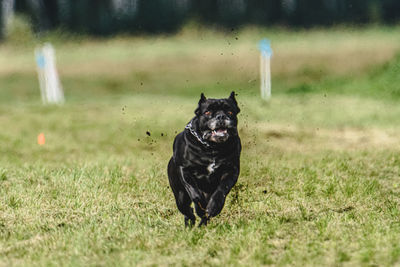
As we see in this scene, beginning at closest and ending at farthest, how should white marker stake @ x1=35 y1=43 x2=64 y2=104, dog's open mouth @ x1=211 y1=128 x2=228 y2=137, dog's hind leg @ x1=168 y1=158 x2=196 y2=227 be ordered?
dog's open mouth @ x1=211 y1=128 x2=228 y2=137
dog's hind leg @ x1=168 y1=158 x2=196 y2=227
white marker stake @ x1=35 y1=43 x2=64 y2=104

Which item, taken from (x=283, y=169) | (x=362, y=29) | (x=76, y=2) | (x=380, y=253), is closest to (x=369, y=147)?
(x=283, y=169)

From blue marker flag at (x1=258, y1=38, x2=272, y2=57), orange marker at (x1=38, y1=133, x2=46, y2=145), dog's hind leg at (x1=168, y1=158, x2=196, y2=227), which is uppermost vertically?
blue marker flag at (x1=258, y1=38, x2=272, y2=57)

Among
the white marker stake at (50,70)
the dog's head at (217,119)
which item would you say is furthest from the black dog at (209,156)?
the white marker stake at (50,70)

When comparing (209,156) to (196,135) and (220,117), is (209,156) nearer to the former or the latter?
(196,135)

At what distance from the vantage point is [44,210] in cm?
639

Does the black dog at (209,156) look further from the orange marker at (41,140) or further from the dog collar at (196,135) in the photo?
the orange marker at (41,140)

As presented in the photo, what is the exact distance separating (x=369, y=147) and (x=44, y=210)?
25.7ft

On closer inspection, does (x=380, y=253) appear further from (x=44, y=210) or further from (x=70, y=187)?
(x=70, y=187)

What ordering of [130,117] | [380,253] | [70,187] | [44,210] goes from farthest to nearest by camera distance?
1. [130,117]
2. [70,187]
3. [44,210]
4. [380,253]

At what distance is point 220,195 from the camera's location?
17.4 feet

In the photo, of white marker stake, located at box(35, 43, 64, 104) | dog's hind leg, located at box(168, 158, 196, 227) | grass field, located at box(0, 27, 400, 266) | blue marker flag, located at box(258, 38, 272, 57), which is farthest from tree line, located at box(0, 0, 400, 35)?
dog's hind leg, located at box(168, 158, 196, 227)

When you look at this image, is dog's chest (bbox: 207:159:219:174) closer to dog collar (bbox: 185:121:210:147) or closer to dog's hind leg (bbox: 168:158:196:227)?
dog collar (bbox: 185:121:210:147)

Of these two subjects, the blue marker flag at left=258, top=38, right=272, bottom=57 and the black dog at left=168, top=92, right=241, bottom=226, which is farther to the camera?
the blue marker flag at left=258, top=38, right=272, bottom=57

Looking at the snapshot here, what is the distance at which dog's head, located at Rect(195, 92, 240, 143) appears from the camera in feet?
17.1
